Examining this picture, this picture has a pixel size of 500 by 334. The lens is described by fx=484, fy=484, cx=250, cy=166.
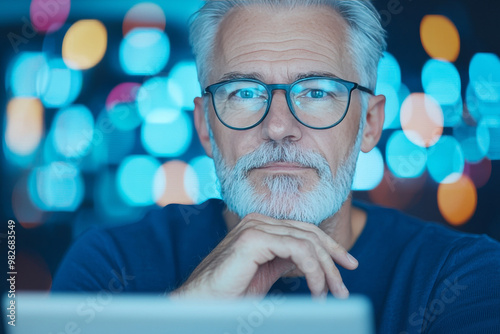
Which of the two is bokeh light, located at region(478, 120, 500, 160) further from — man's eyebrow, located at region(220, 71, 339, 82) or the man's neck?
man's eyebrow, located at region(220, 71, 339, 82)

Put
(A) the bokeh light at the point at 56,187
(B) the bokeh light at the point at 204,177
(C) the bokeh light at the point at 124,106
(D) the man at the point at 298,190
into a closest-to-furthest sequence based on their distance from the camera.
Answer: (D) the man at the point at 298,190 < (B) the bokeh light at the point at 204,177 < (A) the bokeh light at the point at 56,187 < (C) the bokeh light at the point at 124,106

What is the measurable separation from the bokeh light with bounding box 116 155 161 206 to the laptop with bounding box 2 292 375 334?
1768 millimetres

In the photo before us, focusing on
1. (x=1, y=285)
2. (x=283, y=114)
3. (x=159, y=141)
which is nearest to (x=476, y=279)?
(x=283, y=114)

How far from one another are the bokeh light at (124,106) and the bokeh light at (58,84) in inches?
7.3

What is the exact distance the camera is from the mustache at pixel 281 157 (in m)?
1.17

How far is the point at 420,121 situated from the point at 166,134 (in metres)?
1.30

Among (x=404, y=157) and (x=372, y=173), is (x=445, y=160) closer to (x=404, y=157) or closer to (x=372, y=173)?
(x=404, y=157)

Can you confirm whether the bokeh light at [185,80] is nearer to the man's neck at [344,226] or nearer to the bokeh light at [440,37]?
the bokeh light at [440,37]

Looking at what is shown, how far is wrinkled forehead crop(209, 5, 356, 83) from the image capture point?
4.08ft

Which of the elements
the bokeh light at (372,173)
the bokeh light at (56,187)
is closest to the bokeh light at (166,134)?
the bokeh light at (56,187)

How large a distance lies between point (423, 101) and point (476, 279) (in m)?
1.41

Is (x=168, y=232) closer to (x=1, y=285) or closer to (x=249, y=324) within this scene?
(x=1, y=285)

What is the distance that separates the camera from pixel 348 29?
4.43 feet

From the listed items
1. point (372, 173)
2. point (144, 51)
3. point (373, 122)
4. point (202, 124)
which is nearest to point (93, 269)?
point (202, 124)
